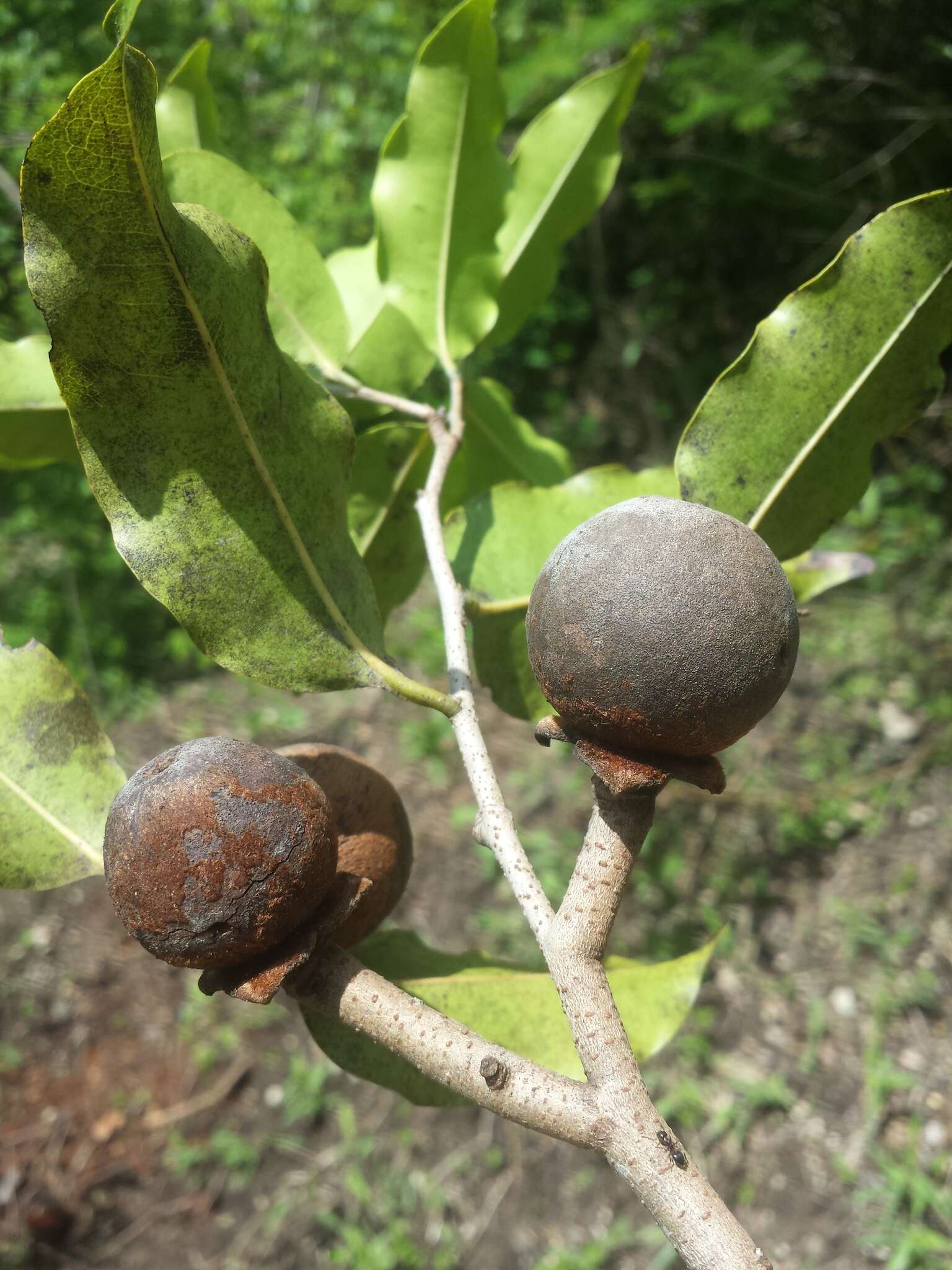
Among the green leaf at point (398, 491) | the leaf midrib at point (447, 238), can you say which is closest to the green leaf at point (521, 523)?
the green leaf at point (398, 491)

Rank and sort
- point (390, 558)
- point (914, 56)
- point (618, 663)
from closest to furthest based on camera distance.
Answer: point (618, 663) < point (390, 558) < point (914, 56)

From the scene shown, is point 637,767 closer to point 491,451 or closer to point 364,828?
point 364,828

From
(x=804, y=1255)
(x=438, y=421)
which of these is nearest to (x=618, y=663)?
(x=438, y=421)

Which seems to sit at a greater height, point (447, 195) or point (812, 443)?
point (447, 195)

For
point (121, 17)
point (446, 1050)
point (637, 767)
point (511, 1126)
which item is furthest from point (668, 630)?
point (511, 1126)

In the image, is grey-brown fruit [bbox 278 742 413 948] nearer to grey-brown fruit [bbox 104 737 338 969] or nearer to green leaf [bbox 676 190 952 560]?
grey-brown fruit [bbox 104 737 338 969]

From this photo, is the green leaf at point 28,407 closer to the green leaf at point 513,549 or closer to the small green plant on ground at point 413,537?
the small green plant on ground at point 413,537

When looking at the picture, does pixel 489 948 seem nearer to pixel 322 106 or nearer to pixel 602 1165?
pixel 602 1165
